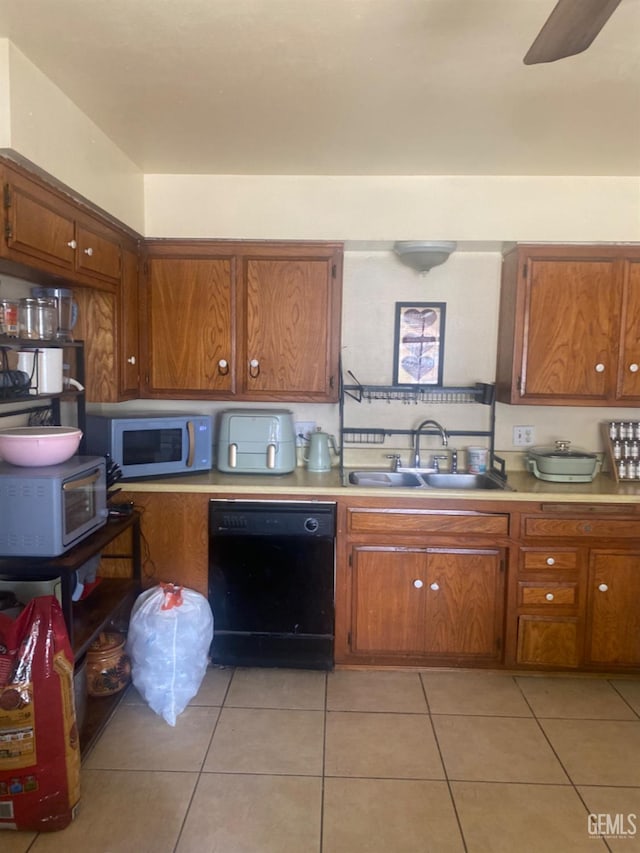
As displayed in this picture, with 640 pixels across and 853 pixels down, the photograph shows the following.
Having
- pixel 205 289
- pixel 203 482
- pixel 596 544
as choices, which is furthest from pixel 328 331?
pixel 596 544

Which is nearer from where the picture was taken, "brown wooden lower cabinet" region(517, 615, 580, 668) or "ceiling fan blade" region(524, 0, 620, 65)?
"ceiling fan blade" region(524, 0, 620, 65)

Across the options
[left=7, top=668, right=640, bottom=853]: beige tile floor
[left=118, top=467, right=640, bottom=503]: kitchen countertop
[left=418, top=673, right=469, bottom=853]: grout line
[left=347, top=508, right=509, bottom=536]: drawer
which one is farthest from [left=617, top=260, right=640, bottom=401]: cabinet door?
[left=418, top=673, right=469, bottom=853]: grout line

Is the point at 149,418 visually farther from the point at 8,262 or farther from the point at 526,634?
the point at 526,634

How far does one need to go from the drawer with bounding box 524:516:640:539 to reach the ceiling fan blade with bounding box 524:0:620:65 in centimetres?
185

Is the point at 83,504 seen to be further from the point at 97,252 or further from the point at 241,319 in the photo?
the point at 241,319

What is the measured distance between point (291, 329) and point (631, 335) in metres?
1.62

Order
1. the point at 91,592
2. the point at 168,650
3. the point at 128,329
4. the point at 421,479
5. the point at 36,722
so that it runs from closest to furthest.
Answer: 1. the point at 36,722
2. the point at 168,650
3. the point at 91,592
4. the point at 128,329
5. the point at 421,479

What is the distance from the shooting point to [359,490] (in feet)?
8.52

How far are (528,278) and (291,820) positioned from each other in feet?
7.93

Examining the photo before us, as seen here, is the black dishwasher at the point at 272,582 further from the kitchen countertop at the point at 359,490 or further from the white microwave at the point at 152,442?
the white microwave at the point at 152,442

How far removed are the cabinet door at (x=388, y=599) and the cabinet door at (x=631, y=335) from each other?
128 centimetres

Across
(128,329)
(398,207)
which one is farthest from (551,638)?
(128,329)

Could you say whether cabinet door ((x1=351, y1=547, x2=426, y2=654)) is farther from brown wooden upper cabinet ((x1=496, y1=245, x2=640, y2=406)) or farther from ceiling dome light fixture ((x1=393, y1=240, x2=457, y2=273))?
ceiling dome light fixture ((x1=393, y1=240, x2=457, y2=273))

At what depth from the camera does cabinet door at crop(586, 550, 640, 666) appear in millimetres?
2557
